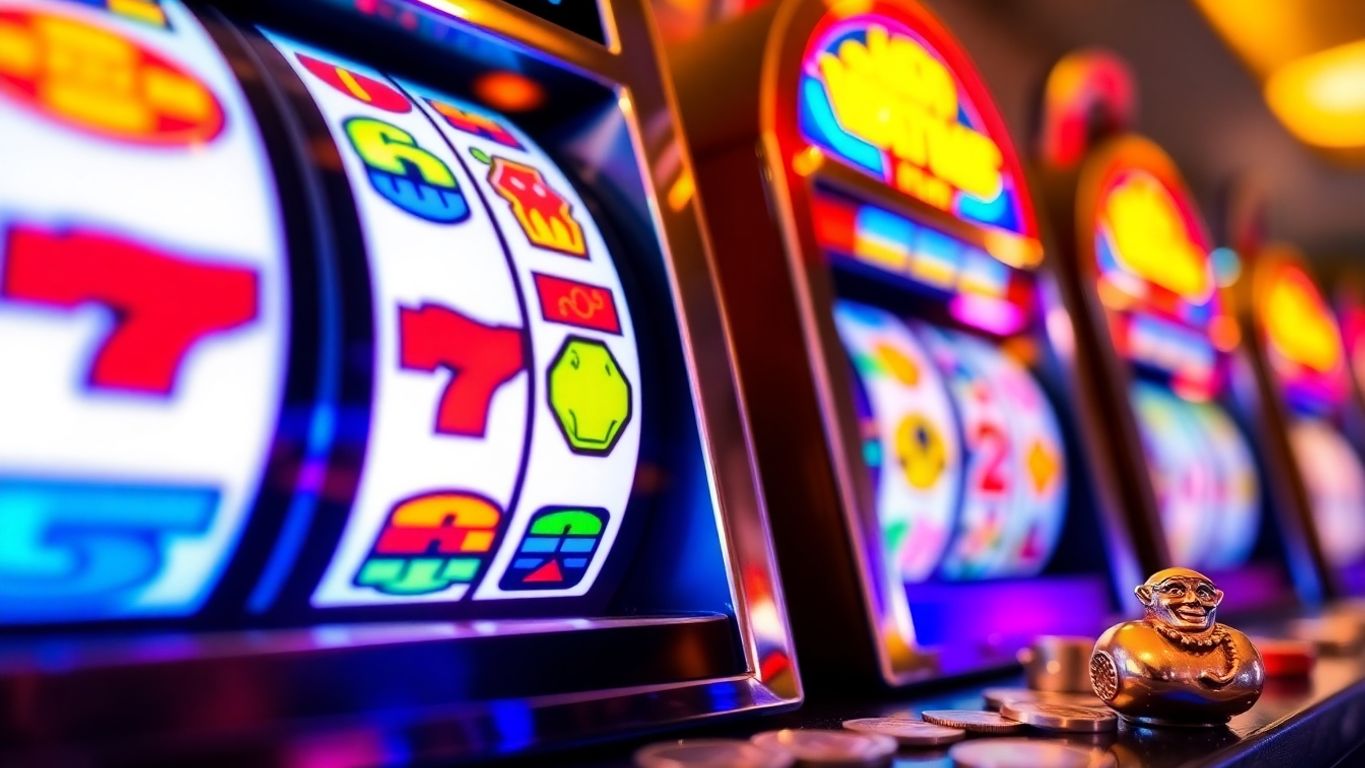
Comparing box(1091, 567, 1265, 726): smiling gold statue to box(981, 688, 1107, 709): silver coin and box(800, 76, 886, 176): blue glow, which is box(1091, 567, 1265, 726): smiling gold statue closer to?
box(981, 688, 1107, 709): silver coin

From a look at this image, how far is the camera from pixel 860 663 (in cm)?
129

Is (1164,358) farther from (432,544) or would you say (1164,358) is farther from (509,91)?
(432,544)

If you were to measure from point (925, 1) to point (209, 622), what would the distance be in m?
2.56

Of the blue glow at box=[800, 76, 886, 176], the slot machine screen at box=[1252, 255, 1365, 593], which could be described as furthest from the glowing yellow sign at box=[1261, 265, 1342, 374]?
the blue glow at box=[800, 76, 886, 176]

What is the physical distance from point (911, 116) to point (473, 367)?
1.07 m

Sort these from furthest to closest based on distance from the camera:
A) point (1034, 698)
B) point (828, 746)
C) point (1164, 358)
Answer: point (1164, 358) → point (1034, 698) → point (828, 746)

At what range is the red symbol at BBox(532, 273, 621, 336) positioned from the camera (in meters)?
1.05

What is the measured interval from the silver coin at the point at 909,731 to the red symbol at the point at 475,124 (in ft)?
2.27

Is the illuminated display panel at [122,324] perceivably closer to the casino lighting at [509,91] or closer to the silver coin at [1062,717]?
the casino lighting at [509,91]

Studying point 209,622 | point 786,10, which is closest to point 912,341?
point 786,10

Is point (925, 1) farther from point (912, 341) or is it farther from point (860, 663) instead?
point (860, 663)

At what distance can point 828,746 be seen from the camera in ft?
2.74

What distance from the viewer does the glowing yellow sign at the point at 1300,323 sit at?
3361 mm

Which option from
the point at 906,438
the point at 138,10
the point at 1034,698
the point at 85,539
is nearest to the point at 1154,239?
the point at 906,438
